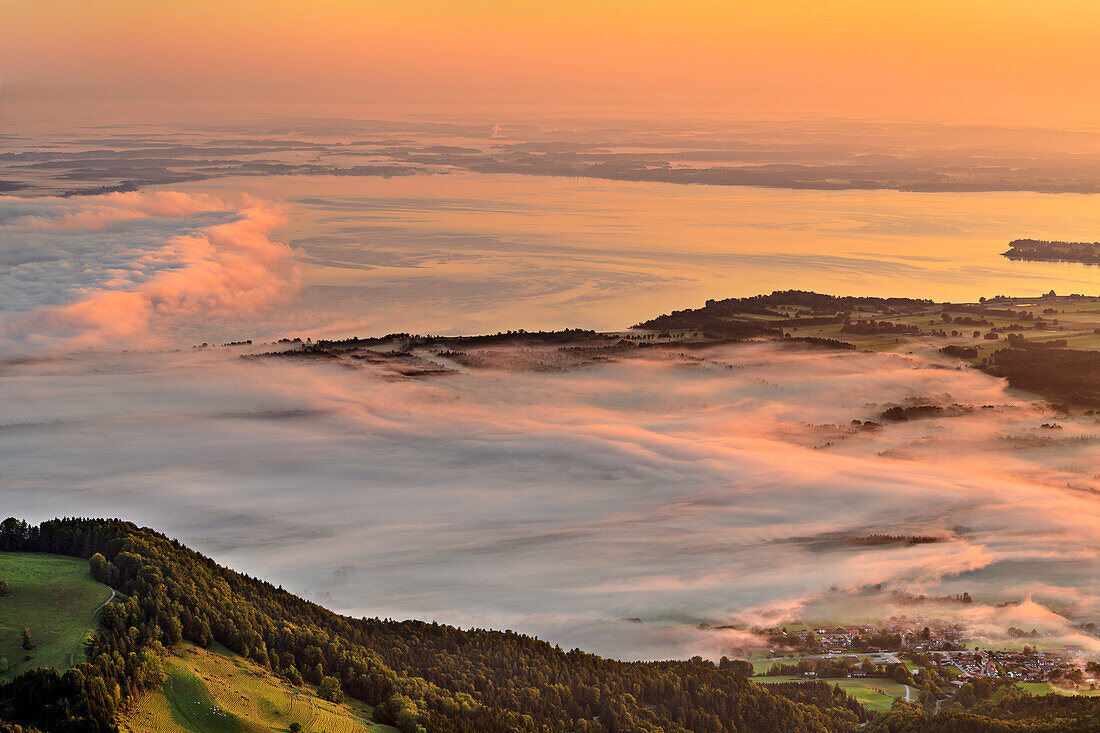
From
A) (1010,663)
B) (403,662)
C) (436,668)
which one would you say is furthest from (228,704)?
(1010,663)

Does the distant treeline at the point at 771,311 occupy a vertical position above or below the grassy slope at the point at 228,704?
above

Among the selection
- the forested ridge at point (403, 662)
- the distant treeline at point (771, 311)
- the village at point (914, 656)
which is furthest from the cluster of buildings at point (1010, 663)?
the distant treeline at point (771, 311)

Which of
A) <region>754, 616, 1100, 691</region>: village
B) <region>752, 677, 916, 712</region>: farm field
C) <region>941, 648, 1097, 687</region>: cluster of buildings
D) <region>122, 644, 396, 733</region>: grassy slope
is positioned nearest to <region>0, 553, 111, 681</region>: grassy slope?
<region>122, 644, 396, 733</region>: grassy slope

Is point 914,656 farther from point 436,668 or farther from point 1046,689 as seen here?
point 436,668

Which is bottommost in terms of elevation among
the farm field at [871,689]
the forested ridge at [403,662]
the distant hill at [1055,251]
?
A: the farm field at [871,689]

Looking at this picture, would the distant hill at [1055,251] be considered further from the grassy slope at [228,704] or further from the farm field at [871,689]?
the grassy slope at [228,704]

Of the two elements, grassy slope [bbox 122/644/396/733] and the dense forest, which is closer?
grassy slope [bbox 122/644/396/733]

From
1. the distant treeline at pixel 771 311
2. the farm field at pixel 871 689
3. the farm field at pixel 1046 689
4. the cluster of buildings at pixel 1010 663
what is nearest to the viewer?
the farm field at pixel 1046 689

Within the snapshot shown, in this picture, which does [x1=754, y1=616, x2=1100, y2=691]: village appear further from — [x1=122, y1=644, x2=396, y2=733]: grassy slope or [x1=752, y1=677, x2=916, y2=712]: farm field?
[x1=122, y1=644, x2=396, y2=733]: grassy slope
